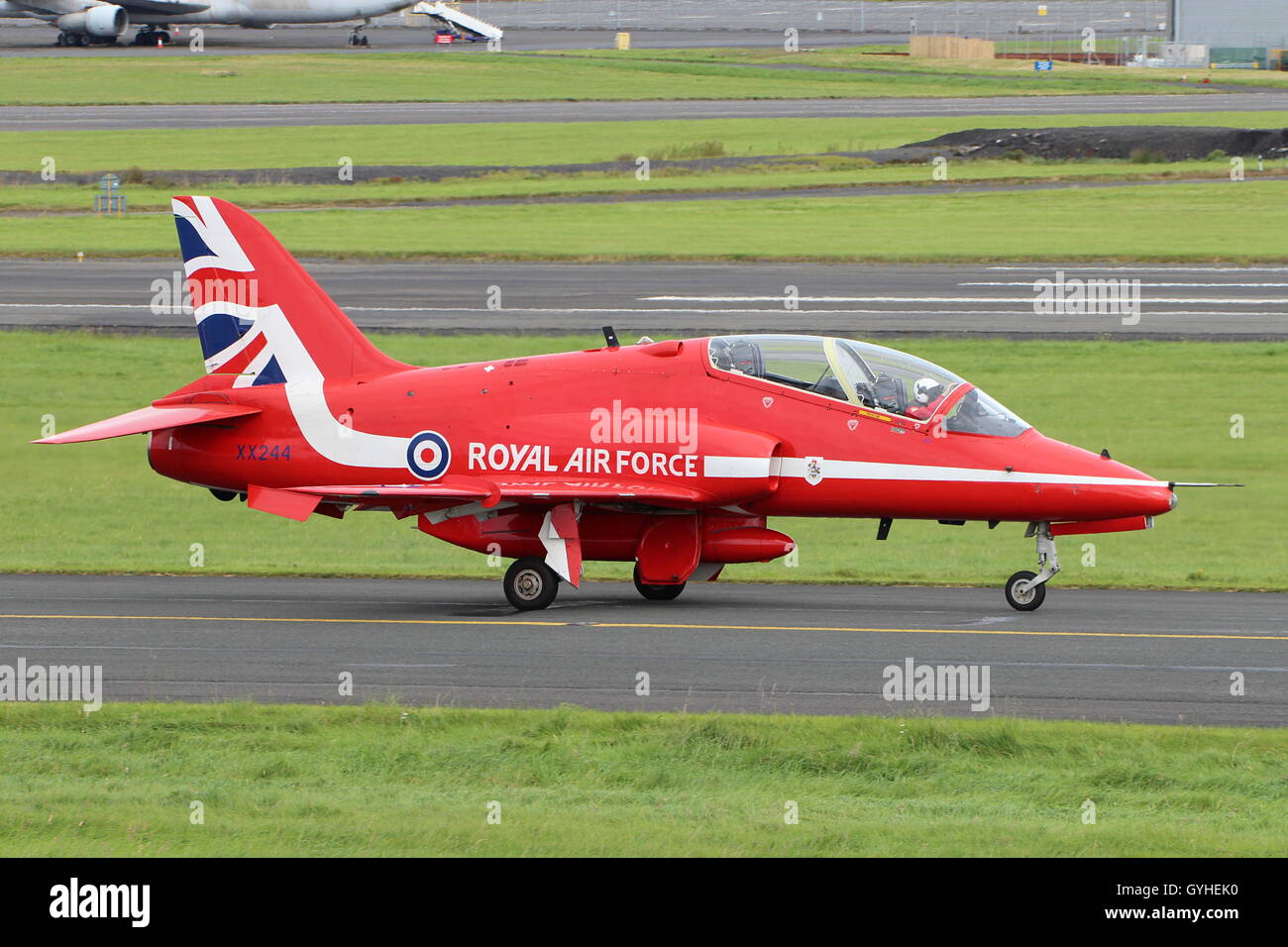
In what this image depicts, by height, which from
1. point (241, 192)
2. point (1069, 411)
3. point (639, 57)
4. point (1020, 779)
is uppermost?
point (639, 57)

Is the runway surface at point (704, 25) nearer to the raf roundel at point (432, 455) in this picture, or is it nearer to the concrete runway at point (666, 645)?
the raf roundel at point (432, 455)

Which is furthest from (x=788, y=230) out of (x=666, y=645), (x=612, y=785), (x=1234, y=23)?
(x=1234, y=23)

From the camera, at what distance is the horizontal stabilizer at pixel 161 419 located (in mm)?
20328

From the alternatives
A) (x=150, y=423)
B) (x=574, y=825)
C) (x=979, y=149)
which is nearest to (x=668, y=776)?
(x=574, y=825)

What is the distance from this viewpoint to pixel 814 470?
1941cm

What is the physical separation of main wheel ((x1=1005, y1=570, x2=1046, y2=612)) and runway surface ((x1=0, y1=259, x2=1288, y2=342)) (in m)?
19.9

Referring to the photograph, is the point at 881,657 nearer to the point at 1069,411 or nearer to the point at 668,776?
the point at 668,776

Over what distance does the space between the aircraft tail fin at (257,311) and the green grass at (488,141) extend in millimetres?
49201

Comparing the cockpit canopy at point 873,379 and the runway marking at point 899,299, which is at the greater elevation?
the runway marking at point 899,299

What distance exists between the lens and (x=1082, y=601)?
2003cm

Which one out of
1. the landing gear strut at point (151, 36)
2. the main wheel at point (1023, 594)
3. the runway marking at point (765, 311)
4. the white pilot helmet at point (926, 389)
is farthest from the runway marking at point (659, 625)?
the landing gear strut at point (151, 36)

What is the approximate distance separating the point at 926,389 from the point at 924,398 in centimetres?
13

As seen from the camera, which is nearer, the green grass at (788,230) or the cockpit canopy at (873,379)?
the cockpit canopy at (873,379)

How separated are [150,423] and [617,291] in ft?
84.2
